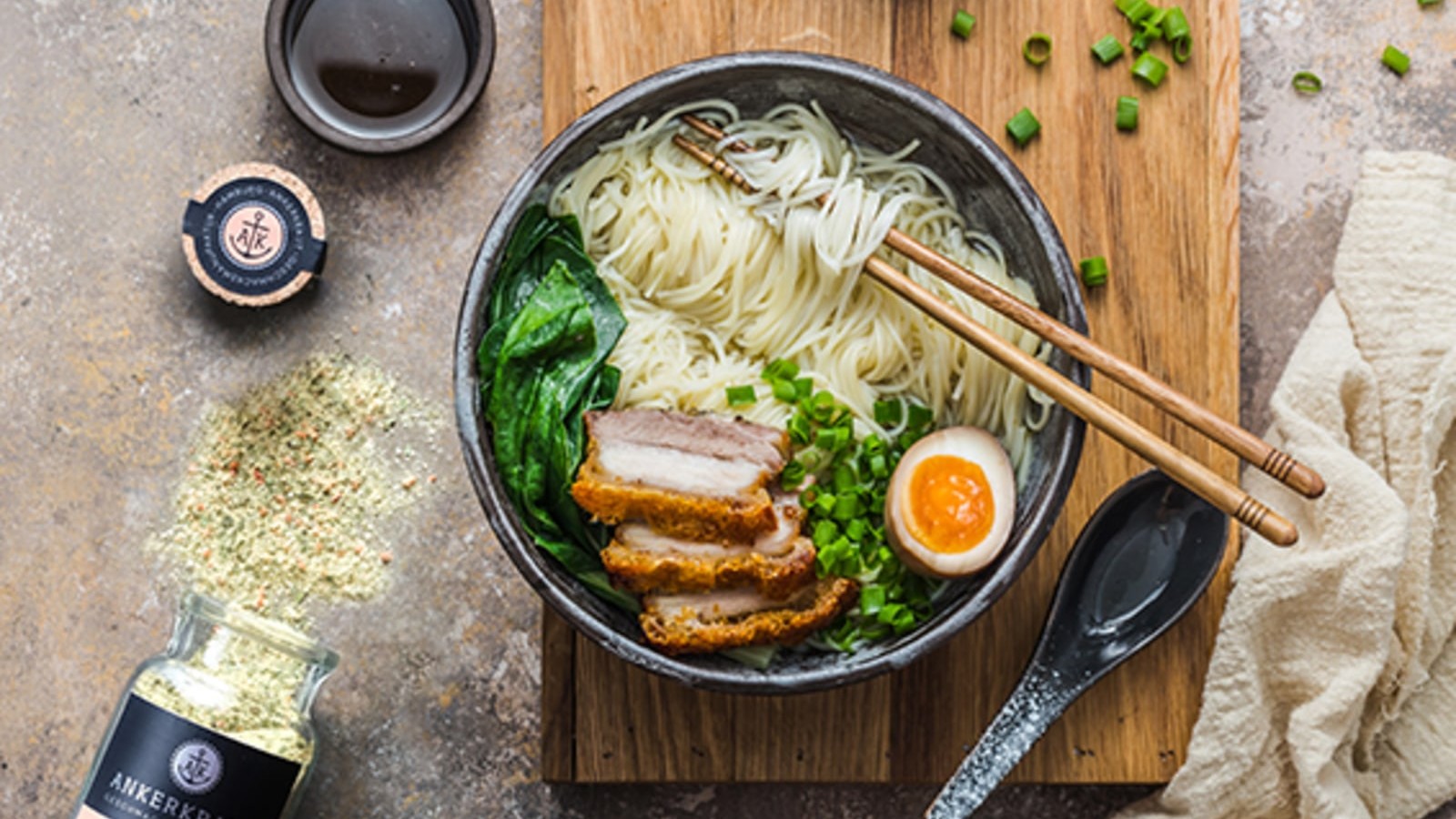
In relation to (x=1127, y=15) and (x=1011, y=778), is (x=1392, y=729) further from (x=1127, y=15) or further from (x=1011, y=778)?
(x=1127, y=15)

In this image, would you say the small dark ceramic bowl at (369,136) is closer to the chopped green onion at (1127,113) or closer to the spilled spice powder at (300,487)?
the spilled spice powder at (300,487)

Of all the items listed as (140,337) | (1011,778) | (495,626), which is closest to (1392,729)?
(1011,778)

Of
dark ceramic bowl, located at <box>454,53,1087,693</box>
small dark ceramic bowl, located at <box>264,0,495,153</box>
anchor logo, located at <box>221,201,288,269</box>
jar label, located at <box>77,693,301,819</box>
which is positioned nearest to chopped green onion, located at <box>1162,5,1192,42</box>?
dark ceramic bowl, located at <box>454,53,1087,693</box>

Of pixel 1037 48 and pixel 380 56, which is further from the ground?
pixel 1037 48

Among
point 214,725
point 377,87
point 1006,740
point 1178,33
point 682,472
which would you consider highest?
point 1178,33

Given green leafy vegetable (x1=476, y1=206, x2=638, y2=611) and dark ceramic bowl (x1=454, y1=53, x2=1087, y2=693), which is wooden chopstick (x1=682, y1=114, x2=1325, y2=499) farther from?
green leafy vegetable (x1=476, y1=206, x2=638, y2=611)

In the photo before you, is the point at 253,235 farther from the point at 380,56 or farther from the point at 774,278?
the point at 774,278

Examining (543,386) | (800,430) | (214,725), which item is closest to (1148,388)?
(800,430)
